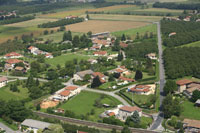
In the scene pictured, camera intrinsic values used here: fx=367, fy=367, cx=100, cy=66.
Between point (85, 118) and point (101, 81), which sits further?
point (101, 81)

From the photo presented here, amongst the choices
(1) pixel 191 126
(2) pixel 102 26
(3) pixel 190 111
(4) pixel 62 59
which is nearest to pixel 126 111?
(1) pixel 191 126

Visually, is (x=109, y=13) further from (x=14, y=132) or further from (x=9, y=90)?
(x=14, y=132)

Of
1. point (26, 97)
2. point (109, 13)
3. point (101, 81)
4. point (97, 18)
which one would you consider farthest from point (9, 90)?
point (109, 13)

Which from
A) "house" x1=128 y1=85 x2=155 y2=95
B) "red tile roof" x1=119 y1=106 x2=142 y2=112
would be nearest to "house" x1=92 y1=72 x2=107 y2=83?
"house" x1=128 y1=85 x2=155 y2=95

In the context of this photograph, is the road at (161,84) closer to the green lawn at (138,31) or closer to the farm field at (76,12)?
the green lawn at (138,31)

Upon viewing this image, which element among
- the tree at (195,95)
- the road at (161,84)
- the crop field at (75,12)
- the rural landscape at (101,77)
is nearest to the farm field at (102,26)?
the rural landscape at (101,77)

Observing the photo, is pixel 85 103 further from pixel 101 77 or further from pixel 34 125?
pixel 34 125
